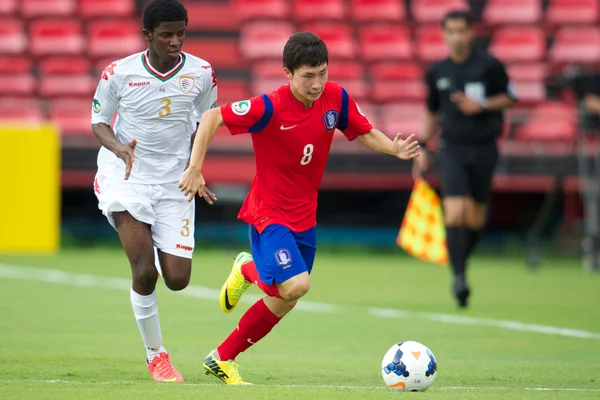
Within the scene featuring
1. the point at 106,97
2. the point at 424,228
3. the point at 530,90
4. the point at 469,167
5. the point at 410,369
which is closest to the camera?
the point at 410,369

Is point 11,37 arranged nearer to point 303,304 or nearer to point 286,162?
point 303,304

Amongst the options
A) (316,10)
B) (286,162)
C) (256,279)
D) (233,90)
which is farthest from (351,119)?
(316,10)

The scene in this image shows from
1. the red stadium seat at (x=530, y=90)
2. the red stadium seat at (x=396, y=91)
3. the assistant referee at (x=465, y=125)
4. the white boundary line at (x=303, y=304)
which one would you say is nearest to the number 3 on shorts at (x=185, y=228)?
the white boundary line at (x=303, y=304)

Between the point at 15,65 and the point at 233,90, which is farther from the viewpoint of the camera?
the point at 15,65

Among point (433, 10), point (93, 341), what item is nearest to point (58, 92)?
point (433, 10)

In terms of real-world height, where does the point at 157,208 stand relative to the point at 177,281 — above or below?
above

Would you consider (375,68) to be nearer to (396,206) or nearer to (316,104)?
(396,206)

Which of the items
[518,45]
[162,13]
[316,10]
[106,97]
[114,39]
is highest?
[162,13]

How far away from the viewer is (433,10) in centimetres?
1978

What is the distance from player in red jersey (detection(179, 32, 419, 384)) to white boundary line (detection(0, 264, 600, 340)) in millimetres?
3247

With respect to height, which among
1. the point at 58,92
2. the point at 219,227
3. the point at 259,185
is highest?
the point at 259,185

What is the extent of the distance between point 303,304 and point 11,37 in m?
9.93

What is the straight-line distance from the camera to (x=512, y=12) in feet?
64.5

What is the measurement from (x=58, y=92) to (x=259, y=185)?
1250 cm
